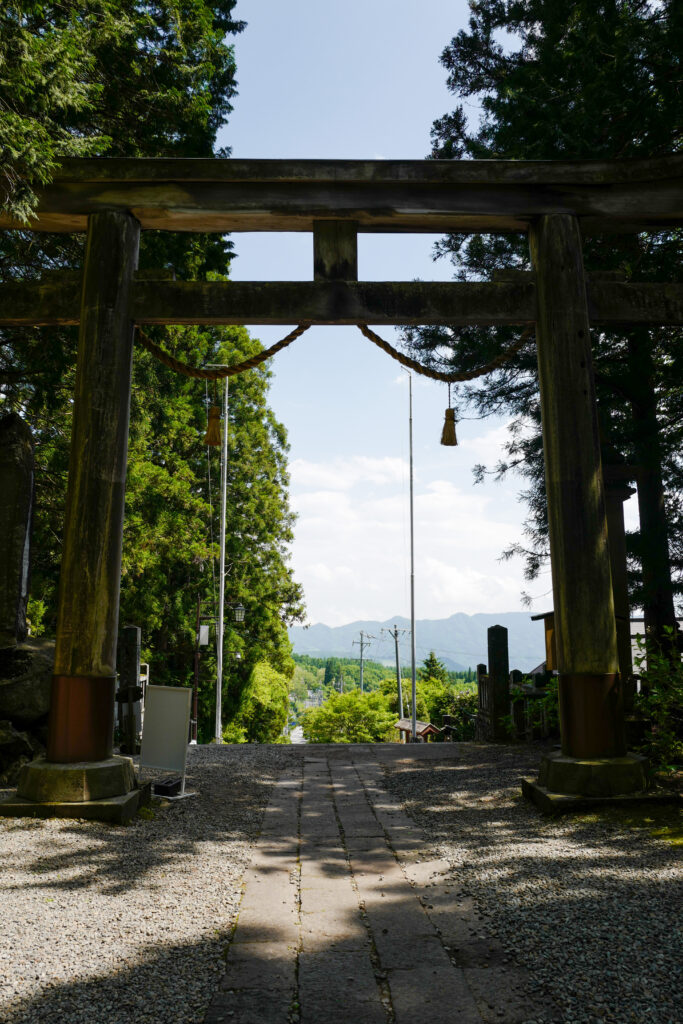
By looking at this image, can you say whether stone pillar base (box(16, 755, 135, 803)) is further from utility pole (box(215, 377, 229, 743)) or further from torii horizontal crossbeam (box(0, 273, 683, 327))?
utility pole (box(215, 377, 229, 743))

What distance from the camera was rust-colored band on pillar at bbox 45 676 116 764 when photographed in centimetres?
512

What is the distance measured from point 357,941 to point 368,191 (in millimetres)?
5564

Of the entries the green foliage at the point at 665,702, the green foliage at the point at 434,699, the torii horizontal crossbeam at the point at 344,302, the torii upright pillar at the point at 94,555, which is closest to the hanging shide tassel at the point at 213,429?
the torii horizontal crossbeam at the point at 344,302

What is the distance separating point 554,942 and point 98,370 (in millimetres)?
4841

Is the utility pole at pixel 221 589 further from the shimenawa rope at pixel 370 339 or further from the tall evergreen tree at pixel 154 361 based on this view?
the shimenawa rope at pixel 370 339

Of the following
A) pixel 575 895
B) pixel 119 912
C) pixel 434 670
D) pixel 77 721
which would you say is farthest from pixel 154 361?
pixel 434 670

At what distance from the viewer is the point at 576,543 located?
5.43 meters

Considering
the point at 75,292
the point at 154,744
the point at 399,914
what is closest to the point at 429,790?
the point at 154,744

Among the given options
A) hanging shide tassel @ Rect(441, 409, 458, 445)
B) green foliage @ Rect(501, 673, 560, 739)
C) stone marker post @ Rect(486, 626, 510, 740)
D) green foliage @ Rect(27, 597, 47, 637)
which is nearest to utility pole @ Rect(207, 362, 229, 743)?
green foliage @ Rect(27, 597, 47, 637)

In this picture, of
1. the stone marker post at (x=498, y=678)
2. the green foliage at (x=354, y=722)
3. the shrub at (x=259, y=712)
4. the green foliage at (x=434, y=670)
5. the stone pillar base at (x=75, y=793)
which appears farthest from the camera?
the green foliage at (x=434, y=670)

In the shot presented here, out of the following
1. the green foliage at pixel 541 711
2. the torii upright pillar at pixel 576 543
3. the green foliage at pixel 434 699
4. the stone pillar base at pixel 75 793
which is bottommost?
the green foliage at pixel 434 699

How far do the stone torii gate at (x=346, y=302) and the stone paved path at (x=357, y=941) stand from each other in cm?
158

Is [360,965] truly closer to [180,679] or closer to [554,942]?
[554,942]

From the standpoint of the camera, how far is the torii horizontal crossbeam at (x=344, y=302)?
5.91 metres
